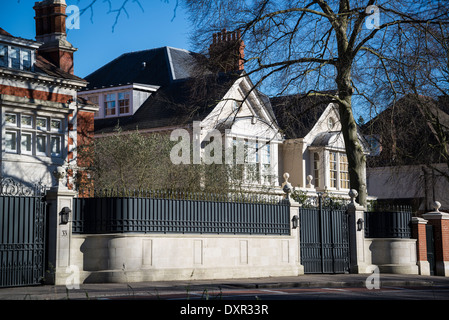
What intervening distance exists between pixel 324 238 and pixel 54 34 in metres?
18.7

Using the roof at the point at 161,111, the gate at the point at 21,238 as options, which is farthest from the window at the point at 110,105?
the gate at the point at 21,238

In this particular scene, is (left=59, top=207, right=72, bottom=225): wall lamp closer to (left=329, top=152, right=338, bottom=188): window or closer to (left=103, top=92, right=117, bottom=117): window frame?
(left=103, top=92, right=117, bottom=117): window frame

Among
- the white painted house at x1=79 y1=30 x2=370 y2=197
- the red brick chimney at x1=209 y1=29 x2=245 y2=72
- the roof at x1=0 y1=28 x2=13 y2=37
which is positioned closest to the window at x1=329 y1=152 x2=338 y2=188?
the white painted house at x1=79 y1=30 x2=370 y2=197

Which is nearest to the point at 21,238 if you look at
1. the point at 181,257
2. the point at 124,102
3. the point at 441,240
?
the point at 181,257

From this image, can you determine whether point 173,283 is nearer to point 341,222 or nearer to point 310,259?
point 310,259

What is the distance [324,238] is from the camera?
81.7 ft

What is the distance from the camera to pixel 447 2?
16297mm

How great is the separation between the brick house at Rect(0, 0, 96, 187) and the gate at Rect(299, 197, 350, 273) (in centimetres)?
1203

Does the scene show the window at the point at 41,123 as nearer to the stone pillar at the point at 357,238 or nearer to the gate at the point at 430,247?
the stone pillar at the point at 357,238

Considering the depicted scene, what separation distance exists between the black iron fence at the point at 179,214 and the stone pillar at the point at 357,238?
3.32 m

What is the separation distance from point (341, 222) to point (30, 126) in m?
14.8

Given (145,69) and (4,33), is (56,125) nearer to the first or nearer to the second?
(4,33)

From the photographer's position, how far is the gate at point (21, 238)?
17531 mm

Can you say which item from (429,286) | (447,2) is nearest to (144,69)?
(429,286)
